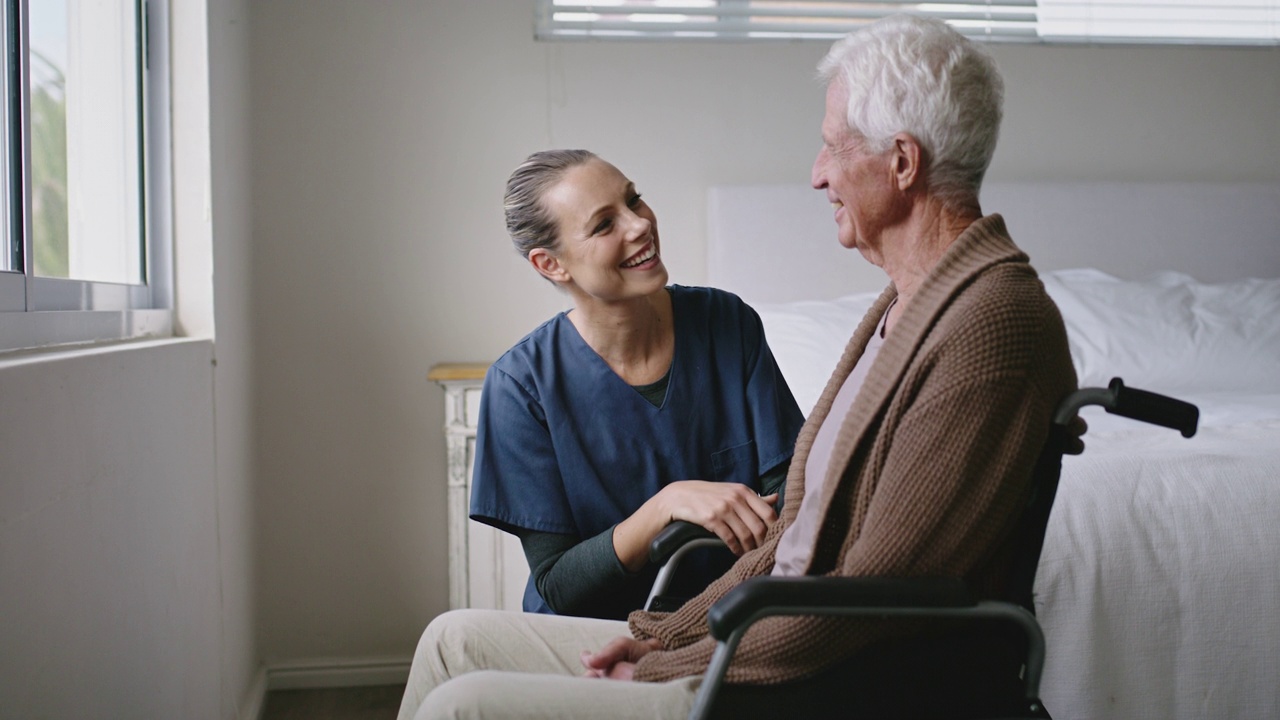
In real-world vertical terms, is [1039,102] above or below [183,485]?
above

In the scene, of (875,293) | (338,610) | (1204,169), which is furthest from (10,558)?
(1204,169)

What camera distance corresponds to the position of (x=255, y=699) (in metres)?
2.76

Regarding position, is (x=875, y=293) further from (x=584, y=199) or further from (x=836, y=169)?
(x=836, y=169)

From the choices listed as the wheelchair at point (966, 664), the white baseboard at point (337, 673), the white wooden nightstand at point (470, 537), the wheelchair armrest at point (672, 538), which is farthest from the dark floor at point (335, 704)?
the wheelchair at point (966, 664)

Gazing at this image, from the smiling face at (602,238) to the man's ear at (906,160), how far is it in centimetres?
50

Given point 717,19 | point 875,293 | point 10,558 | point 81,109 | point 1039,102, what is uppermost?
point 717,19

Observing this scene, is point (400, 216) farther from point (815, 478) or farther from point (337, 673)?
point (815, 478)


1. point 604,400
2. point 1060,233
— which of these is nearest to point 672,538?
point 604,400

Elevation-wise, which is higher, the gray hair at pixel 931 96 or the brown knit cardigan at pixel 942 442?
the gray hair at pixel 931 96

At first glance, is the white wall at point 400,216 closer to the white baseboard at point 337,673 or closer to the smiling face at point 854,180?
the white baseboard at point 337,673

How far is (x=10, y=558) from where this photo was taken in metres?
1.09

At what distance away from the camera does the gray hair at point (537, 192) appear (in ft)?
5.73

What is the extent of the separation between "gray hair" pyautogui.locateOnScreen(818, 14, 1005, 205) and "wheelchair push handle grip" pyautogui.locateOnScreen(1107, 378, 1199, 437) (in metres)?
0.34

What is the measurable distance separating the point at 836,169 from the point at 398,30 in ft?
6.82
